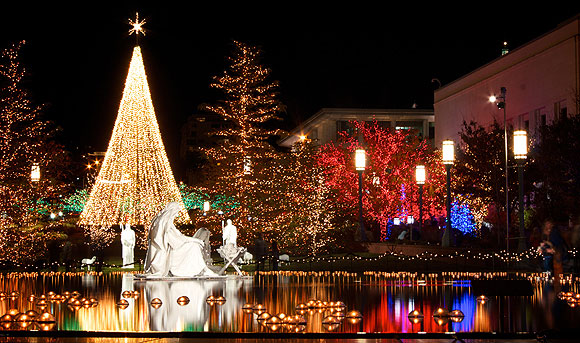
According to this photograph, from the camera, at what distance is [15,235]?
36500mm

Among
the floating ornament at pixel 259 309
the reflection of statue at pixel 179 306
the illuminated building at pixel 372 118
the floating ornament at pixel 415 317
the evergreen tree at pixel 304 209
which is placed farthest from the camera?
the illuminated building at pixel 372 118

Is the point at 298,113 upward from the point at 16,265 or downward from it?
upward

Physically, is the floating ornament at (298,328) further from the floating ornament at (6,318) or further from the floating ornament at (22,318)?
the floating ornament at (6,318)

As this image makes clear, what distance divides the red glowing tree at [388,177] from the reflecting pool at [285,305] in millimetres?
35315

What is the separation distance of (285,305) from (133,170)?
28350mm

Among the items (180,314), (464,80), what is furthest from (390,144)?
(180,314)

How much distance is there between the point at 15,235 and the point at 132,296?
694 inches

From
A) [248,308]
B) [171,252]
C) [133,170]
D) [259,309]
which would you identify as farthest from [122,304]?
[133,170]

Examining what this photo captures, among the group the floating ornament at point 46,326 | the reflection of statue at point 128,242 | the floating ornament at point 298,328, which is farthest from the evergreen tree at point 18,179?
the floating ornament at point 298,328

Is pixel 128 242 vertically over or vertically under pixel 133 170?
under

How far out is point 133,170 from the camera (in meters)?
45.2

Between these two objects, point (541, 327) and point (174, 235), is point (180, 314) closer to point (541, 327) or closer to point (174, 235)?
point (541, 327)

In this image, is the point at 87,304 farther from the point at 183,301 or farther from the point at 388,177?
the point at 388,177

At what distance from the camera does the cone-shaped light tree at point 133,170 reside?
43344 millimetres
